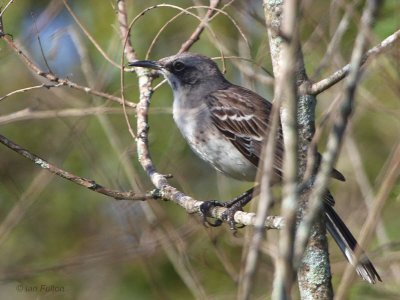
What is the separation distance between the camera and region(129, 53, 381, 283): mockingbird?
580 cm

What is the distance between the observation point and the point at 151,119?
316 inches

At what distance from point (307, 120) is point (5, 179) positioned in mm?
4767

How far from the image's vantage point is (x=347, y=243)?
5.03 meters

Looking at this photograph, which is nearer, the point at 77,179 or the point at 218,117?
the point at 77,179

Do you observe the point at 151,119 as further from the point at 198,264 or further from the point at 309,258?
the point at 309,258

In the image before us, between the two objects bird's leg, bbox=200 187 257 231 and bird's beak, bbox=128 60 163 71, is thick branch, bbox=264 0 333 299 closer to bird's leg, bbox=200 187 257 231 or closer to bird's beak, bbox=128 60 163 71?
bird's leg, bbox=200 187 257 231

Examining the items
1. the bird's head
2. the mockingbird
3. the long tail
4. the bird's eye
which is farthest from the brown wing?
the long tail

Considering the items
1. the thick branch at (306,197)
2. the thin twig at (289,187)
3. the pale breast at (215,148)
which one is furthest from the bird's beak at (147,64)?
the thin twig at (289,187)

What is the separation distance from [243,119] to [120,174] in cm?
192

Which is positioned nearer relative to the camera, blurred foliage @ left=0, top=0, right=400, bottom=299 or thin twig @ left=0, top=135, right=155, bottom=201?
thin twig @ left=0, top=135, right=155, bottom=201

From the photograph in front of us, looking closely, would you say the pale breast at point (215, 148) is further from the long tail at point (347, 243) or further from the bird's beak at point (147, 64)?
the long tail at point (347, 243)

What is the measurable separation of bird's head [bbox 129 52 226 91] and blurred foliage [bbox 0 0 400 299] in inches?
12.3

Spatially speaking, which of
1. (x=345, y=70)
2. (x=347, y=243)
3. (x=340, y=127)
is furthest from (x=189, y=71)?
(x=340, y=127)

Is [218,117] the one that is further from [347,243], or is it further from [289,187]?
[289,187]
